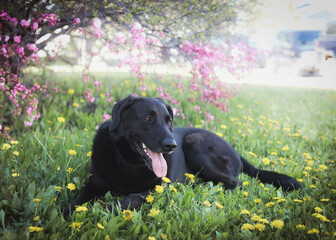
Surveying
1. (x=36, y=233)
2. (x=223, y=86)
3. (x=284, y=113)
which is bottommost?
(x=284, y=113)

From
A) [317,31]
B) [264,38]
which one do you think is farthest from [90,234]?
[317,31]

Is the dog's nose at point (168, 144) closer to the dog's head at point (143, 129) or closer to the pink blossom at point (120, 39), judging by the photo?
the dog's head at point (143, 129)

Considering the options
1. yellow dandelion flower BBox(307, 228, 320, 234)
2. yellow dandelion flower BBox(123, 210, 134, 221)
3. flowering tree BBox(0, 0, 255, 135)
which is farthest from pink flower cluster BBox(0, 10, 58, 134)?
yellow dandelion flower BBox(307, 228, 320, 234)

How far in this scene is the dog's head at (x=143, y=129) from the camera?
2445mm

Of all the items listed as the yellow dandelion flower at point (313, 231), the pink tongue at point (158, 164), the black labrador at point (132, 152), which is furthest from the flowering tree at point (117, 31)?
the yellow dandelion flower at point (313, 231)

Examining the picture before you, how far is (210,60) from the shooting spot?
12.6 feet

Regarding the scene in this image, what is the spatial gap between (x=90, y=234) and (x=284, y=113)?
5.78 m

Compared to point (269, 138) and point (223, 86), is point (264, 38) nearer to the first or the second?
point (223, 86)

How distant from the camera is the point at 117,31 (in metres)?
3.66

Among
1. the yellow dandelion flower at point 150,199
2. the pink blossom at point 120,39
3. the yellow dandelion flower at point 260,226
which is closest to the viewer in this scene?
the yellow dandelion flower at point 260,226

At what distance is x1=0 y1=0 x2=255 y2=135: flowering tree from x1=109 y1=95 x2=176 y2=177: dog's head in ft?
2.36

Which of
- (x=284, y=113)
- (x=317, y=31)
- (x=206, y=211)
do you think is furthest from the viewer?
(x=317, y=31)

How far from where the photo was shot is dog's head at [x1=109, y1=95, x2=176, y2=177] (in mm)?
2445

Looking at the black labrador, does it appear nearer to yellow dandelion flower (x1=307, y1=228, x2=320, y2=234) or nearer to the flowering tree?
the flowering tree
